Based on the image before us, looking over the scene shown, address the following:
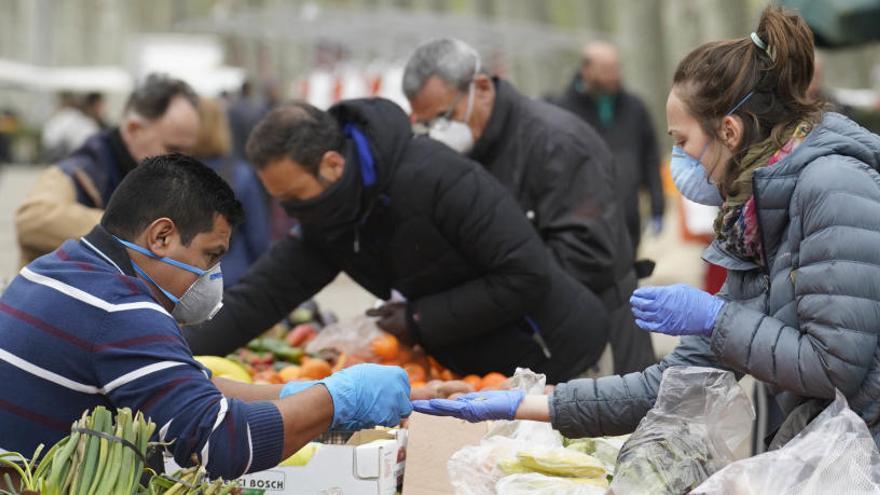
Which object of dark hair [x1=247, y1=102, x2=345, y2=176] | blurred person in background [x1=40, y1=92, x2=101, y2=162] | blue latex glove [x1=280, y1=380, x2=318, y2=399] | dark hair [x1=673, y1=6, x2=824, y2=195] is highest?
dark hair [x1=673, y1=6, x2=824, y2=195]

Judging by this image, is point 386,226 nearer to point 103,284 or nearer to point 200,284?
point 200,284

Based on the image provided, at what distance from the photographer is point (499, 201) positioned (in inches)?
160

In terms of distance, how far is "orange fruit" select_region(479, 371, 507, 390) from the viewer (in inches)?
151

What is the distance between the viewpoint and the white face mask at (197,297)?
286 centimetres

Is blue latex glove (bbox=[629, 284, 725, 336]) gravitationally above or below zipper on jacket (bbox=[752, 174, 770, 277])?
below

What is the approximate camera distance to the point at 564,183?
4.62 m

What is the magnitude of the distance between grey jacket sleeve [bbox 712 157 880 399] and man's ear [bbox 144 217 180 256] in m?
1.25

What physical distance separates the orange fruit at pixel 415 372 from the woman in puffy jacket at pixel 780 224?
1.37 meters

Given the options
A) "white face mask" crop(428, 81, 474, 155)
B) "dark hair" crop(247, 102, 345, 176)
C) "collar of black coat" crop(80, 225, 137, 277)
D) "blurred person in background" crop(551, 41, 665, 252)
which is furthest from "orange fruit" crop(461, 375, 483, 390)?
"blurred person in background" crop(551, 41, 665, 252)

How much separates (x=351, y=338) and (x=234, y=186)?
6.09 ft

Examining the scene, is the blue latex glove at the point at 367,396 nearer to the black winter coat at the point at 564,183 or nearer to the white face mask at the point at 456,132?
the black winter coat at the point at 564,183

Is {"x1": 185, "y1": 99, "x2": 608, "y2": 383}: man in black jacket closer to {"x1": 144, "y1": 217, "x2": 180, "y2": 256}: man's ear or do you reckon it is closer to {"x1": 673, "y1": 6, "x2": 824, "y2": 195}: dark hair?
{"x1": 144, "y1": 217, "x2": 180, "y2": 256}: man's ear

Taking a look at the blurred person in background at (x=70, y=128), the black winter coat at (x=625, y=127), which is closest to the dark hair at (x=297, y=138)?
the black winter coat at (x=625, y=127)

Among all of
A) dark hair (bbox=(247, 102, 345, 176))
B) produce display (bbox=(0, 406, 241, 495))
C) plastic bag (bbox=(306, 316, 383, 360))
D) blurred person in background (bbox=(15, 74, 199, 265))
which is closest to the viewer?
produce display (bbox=(0, 406, 241, 495))
